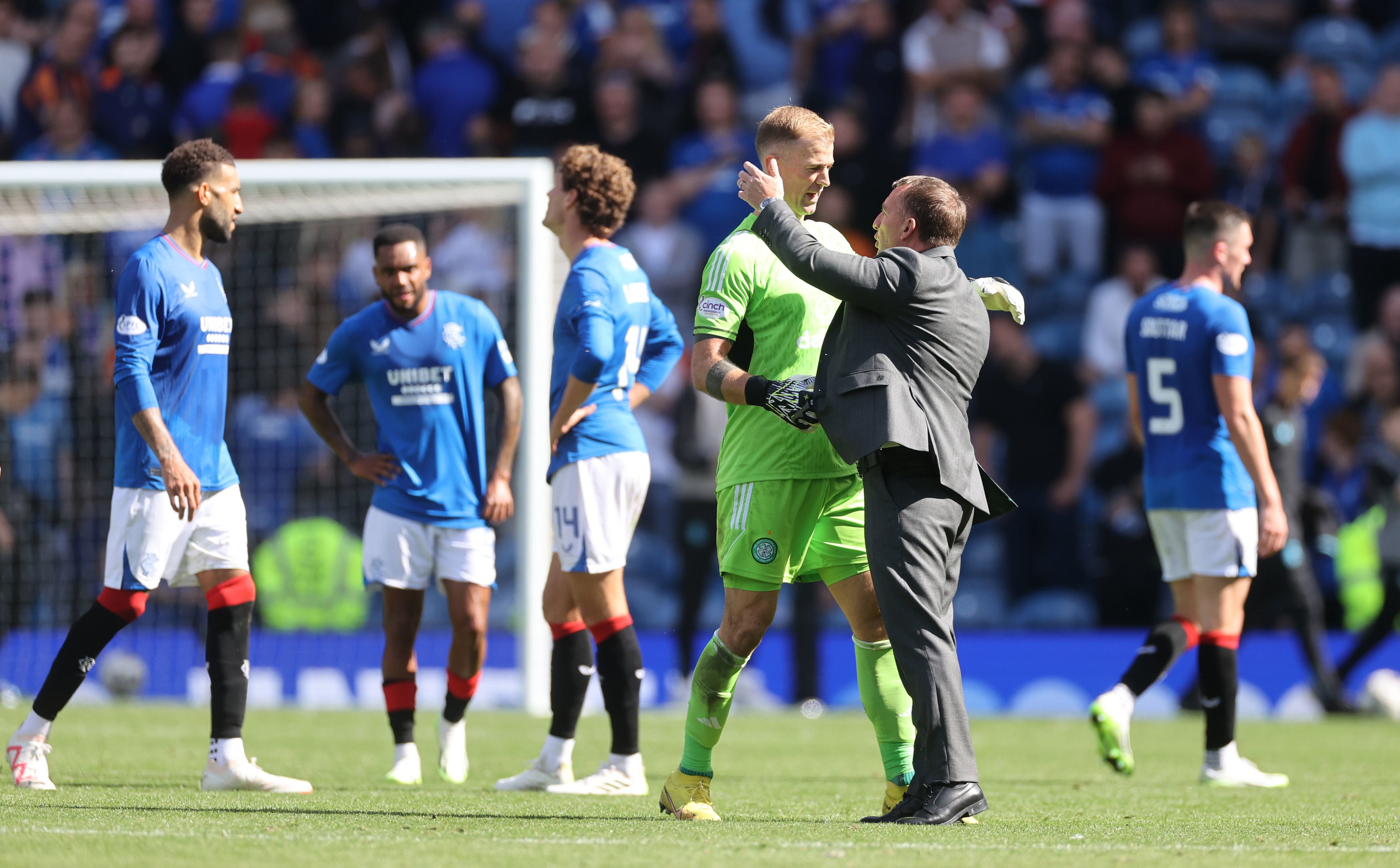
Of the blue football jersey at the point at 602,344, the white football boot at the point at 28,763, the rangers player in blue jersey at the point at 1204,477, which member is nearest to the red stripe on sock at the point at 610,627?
Answer: the blue football jersey at the point at 602,344

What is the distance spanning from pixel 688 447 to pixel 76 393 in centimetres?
511

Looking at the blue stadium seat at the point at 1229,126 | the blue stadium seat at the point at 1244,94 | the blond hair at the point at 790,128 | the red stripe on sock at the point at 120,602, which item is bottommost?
the red stripe on sock at the point at 120,602

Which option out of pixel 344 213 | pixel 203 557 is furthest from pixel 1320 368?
pixel 203 557

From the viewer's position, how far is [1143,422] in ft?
26.6

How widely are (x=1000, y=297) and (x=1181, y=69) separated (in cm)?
1123

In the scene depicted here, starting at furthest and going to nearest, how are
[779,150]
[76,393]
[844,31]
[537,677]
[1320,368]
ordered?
[844,31]
[76,393]
[1320,368]
[537,677]
[779,150]

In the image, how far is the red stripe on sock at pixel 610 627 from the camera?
6824 mm

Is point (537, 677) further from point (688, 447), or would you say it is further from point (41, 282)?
point (41, 282)

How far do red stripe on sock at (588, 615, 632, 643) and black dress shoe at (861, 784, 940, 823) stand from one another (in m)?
1.74

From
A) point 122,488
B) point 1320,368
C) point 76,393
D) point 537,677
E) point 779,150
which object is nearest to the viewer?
point 779,150

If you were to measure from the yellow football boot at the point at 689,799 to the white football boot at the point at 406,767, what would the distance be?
1.70 meters

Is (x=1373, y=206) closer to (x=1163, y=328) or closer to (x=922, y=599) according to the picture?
(x=1163, y=328)

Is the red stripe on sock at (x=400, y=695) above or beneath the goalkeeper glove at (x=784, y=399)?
beneath

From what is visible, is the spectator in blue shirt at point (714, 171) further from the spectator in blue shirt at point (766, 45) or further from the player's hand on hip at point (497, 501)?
the player's hand on hip at point (497, 501)
